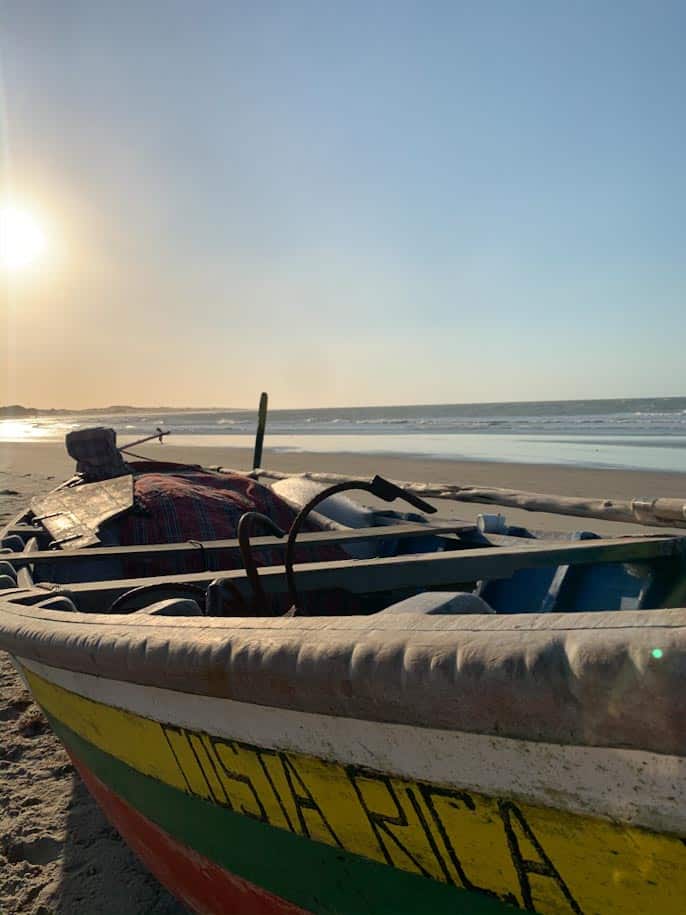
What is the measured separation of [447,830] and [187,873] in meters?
1.29

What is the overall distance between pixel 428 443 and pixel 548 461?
9.90 meters

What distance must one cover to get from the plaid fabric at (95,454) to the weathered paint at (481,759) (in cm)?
463

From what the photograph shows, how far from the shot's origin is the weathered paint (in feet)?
3.44

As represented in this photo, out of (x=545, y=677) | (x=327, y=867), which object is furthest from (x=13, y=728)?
(x=545, y=677)

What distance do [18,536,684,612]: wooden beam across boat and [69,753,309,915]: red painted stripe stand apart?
0.74m

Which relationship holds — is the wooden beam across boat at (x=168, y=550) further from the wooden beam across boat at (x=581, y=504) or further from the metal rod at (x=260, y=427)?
the metal rod at (x=260, y=427)

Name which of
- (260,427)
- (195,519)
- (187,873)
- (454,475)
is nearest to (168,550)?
(195,519)

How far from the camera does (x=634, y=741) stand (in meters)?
1.03

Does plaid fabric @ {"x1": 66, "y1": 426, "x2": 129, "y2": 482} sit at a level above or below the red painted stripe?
above

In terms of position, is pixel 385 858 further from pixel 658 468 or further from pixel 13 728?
pixel 658 468

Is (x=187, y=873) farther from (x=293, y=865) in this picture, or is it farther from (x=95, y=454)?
(x=95, y=454)

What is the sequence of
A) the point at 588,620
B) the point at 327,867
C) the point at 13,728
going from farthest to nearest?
the point at 13,728
the point at 327,867
the point at 588,620

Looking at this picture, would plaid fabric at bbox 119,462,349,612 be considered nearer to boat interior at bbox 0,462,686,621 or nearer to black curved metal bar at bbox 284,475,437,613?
boat interior at bbox 0,462,686,621

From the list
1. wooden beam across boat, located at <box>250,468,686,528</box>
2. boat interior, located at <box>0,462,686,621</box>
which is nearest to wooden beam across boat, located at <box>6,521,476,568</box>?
boat interior, located at <box>0,462,686,621</box>
